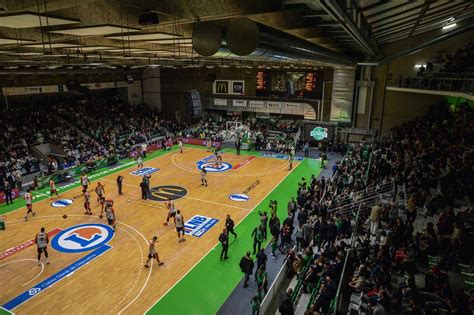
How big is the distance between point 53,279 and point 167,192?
373 inches

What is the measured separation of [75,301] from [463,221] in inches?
481

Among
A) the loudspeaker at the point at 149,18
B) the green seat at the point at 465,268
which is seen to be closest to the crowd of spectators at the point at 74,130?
the loudspeaker at the point at 149,18

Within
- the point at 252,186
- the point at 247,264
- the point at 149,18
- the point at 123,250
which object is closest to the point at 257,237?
the point at 247,264

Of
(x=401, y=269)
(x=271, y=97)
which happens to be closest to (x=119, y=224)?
(x=401, y=269)

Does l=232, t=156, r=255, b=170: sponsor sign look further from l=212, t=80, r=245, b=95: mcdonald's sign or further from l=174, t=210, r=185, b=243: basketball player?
l=174, t=210, r=185, b=243: basketball player

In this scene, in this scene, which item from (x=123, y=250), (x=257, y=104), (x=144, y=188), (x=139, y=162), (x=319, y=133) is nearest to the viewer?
(x=123, y=250)

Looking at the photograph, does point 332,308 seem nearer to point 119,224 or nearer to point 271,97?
point 119,224

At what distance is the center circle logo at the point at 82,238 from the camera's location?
14.5 meters

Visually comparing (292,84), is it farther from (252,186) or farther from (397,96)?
(252,186)

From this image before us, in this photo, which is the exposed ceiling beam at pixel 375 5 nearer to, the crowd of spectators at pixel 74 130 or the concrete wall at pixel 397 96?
the concrete wall at pixel 397 96

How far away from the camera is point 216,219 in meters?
17.3

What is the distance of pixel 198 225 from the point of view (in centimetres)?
1655

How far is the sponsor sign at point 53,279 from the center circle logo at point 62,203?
20.1 ft

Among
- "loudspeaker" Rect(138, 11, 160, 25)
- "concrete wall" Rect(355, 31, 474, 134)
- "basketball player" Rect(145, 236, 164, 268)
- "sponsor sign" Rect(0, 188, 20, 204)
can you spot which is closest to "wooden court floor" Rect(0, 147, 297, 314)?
"basketball player" Rect(145, 236, 164, 268)
